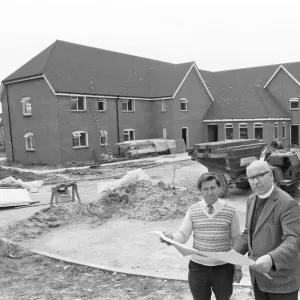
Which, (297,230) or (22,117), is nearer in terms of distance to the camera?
(297,230)

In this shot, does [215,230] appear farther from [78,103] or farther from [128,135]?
[128,135]

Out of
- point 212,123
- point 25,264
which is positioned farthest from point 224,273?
point 212,123

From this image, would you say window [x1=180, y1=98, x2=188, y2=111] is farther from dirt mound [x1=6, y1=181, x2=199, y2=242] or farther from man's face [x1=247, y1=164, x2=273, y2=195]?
man's face [x1=247, y1=164, x2=273, y2=195]

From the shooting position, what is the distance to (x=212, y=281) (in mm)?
3379

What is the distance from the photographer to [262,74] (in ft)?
120

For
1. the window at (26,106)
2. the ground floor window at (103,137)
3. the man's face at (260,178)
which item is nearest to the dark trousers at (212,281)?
the man's face at (260,178)

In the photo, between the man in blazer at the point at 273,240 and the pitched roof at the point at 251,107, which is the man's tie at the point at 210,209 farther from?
the pitched roof at the point at 251,107

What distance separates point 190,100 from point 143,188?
22.7 metres

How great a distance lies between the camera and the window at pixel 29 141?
26.1 m

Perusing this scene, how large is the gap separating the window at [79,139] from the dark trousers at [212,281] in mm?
22524

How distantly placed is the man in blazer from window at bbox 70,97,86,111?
23.3 meters

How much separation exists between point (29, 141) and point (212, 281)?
82.5 ft

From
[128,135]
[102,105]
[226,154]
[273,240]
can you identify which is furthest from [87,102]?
[273,240]

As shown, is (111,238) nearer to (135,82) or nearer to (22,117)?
(22,117)
